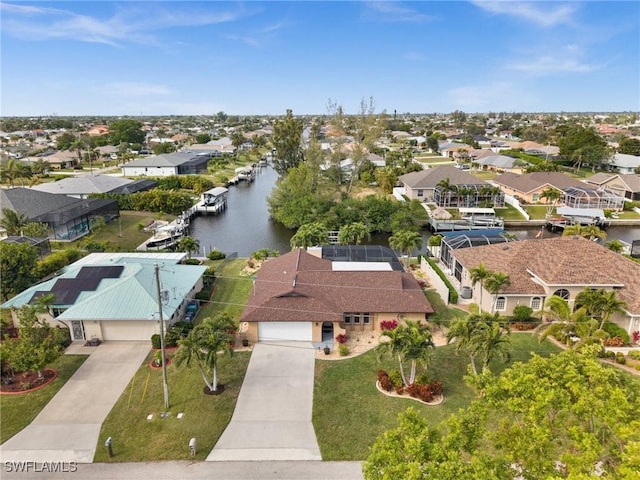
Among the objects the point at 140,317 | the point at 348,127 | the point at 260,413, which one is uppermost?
the point at 348,127

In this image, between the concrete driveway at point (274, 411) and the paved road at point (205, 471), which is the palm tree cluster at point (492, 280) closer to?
the concrete driveway at point (274, 411)

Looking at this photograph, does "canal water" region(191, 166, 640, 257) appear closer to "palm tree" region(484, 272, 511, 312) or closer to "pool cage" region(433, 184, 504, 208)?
"pool cage" region(433, 184, 504, 208)

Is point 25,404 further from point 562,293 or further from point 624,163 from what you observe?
point 624,163

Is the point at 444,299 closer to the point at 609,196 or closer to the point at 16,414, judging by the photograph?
the point at 16,414

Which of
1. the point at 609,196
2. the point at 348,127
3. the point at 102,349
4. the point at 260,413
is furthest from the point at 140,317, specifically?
the point at 609,196

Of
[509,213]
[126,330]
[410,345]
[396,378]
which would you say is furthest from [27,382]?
[509,213]

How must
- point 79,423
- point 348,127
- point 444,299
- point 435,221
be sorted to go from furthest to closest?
point 348,127, point 435,221, point 444,299, point 79,423
